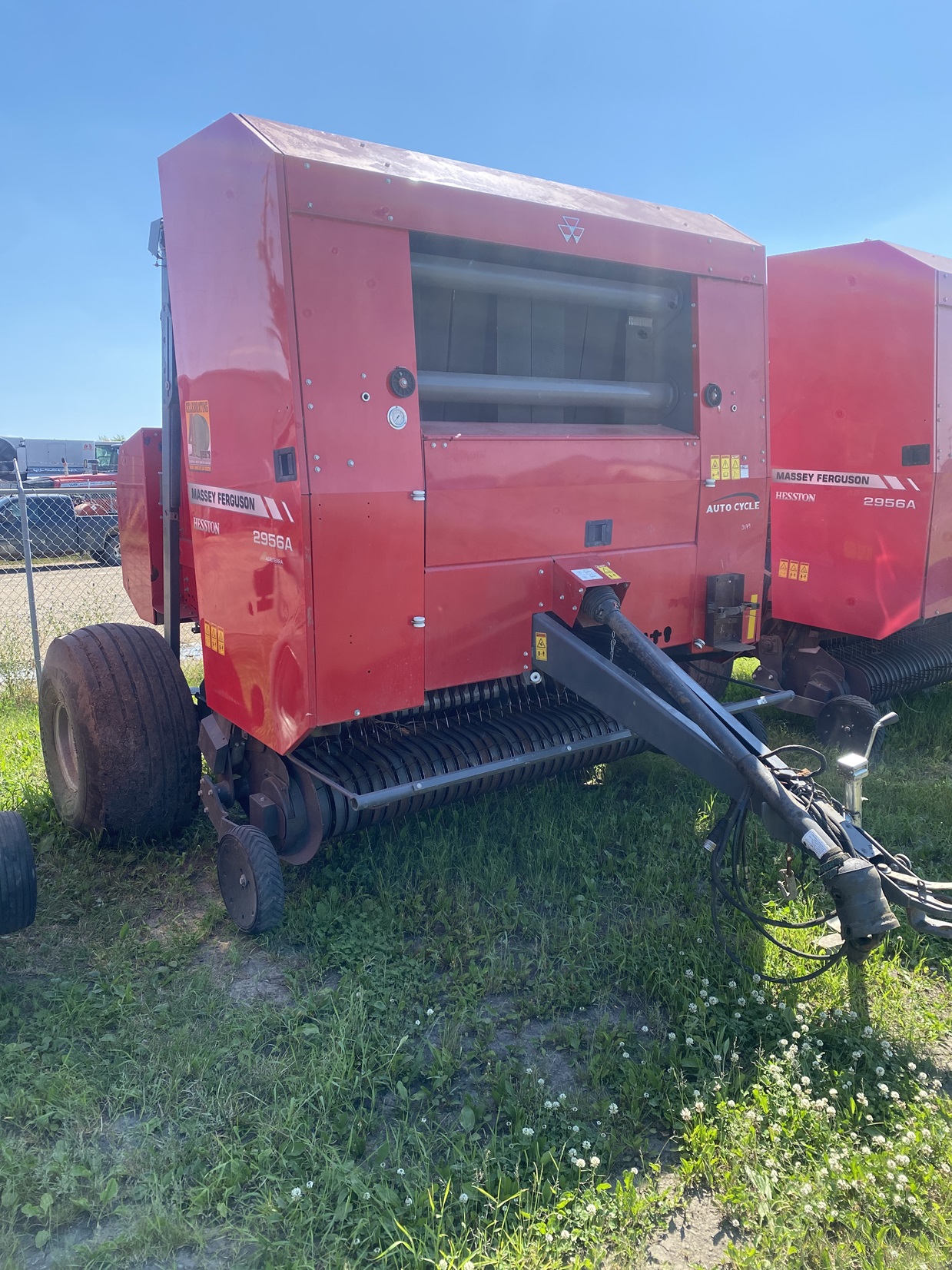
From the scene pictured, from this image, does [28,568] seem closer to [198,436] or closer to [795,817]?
[198,436]

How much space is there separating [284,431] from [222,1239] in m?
2.19

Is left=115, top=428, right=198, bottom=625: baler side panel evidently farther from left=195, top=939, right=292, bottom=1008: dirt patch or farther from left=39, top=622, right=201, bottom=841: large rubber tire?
left=195, top=939, right=292, bottom=1008: dirt patch

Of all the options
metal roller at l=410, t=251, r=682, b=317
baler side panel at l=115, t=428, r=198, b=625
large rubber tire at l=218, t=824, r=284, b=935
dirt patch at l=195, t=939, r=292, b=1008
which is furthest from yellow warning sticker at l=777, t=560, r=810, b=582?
dirt patch at l=195, t=939, r=292, b=1008

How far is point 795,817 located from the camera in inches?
103

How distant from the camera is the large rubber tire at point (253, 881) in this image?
3.14 m

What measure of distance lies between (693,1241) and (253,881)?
5.67 feet

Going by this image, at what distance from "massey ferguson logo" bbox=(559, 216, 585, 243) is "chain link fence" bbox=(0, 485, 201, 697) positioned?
418cm

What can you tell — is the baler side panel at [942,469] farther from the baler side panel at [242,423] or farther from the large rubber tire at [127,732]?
the large rubber tire at [127,732]

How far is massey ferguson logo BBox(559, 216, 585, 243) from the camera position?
11.2ft

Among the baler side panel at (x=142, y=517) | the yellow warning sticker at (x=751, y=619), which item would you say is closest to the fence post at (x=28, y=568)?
the baler side panel at (x=142, y=517)

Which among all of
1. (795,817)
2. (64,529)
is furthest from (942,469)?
(64,529)

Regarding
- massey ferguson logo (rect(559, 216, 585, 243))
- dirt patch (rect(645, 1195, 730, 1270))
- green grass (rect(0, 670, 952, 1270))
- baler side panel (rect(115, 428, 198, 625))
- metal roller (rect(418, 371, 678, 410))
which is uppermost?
massey ferguson logo (rect(559, 216, 585, 243))

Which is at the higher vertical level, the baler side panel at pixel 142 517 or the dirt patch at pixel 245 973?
the baler side panel at pixel 142 517

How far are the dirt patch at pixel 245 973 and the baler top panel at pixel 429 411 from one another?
77cm
